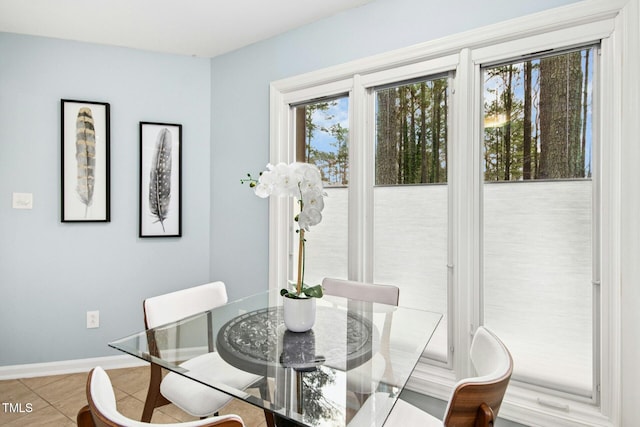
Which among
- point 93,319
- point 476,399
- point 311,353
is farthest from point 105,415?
point 93,319

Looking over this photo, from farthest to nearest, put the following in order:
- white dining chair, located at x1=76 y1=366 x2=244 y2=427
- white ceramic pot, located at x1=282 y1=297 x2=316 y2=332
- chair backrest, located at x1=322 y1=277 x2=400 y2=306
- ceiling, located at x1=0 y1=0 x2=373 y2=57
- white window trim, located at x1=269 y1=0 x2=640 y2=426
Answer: ceiling, located at x1=0 y1=0 x2=373 y2=57 → chair backrest, located at x1=322 y1=277 x2=400 y2=306 → white window trim, located at x1=269 y1=0 x2=640 y2=426 → white ceramic pot, located at x1=282 y1=297 x2=316 y2=332 → white dining chair, located at x1=76 y1=366 x2=244 y2=427

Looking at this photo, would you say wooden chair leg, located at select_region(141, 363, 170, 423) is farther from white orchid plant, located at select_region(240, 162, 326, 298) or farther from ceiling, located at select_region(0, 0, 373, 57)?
ceiling, located at select_region(0, 0, 373, 57)

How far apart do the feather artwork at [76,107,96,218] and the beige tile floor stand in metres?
1.27

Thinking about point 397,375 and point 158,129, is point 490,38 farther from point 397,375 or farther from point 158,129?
point 158,129

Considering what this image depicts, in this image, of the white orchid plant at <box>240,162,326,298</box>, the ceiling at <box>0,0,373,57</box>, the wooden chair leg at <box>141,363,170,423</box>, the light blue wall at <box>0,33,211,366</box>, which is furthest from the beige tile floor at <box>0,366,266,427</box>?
the ceiling at <box>0,0,373,57</box>

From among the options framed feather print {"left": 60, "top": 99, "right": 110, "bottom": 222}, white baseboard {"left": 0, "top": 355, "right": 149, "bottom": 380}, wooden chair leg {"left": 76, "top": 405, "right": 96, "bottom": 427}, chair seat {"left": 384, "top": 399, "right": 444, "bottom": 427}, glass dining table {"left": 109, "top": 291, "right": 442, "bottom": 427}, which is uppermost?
framed feather print {"left": 60, "top": 99, "right": 110, "bottom": 222}

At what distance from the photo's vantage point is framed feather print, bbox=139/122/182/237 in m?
3.03

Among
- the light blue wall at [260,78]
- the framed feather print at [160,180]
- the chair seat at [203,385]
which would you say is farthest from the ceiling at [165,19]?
the chair seat at [203,385]

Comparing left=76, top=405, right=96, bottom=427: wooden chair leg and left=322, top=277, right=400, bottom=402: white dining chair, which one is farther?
left=322, top=277, right=400, bottom=402: white dining chair

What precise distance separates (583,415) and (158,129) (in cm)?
330

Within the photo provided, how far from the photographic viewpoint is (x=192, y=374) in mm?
1138

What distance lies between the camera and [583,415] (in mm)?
1628

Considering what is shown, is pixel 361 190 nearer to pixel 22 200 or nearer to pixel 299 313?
pixel 299 313

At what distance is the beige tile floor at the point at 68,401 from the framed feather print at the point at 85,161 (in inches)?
47.0
